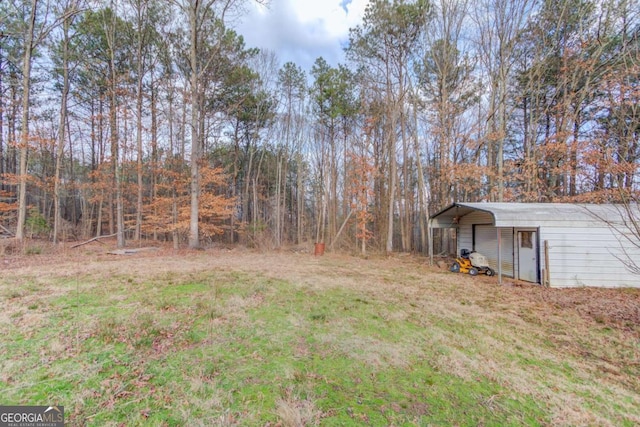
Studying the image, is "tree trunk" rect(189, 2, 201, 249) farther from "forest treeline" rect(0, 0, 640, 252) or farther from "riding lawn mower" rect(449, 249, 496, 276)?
"riding lawn mower" rect(449, 249, 496, 276)

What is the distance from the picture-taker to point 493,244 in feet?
28.8

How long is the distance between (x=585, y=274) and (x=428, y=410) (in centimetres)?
735

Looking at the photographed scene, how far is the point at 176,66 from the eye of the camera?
1326 centimetres

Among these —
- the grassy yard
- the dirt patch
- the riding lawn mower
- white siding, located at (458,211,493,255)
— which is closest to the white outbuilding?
the dirt patch

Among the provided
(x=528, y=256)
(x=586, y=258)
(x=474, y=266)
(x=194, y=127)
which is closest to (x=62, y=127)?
(x=194, y=127)

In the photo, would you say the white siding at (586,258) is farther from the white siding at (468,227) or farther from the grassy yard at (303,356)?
the white siding at (468,227)

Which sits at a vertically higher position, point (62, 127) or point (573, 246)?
point (62, 127)

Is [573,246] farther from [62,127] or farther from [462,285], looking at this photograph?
[62,127]

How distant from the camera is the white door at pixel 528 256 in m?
6.98

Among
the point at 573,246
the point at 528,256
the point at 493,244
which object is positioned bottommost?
the point at 528,256

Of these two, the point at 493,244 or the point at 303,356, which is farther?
the point at 493,244

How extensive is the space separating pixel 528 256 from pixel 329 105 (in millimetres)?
12446

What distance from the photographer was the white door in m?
6.98

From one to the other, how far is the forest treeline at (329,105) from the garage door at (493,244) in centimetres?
294
